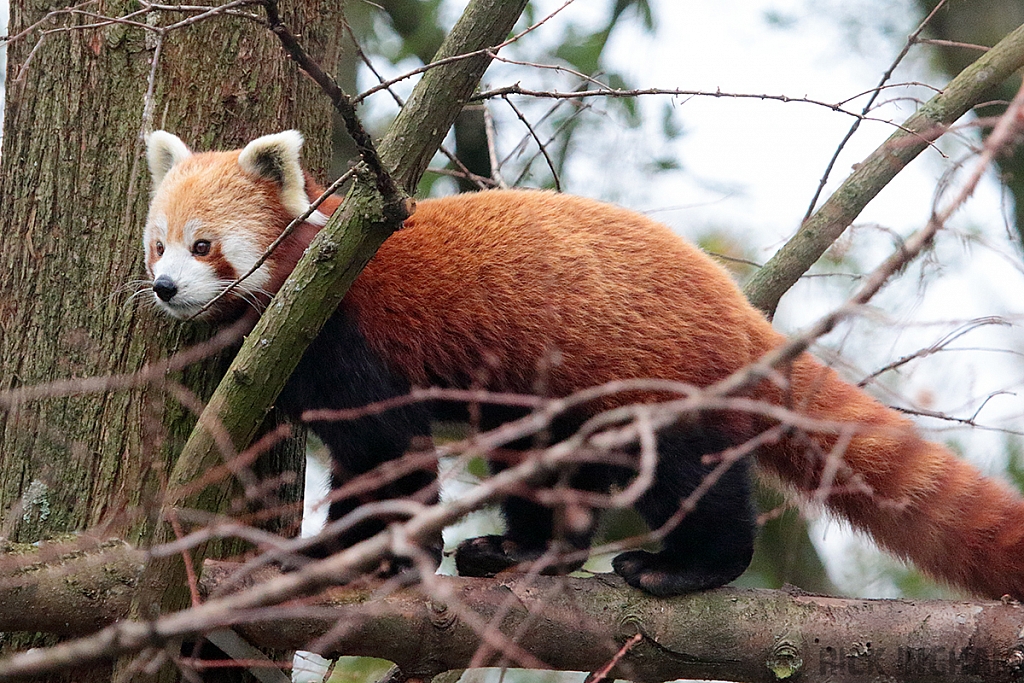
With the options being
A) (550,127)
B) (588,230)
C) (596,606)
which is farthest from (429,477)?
(550,127)

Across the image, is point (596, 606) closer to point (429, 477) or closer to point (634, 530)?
point (429, 477)

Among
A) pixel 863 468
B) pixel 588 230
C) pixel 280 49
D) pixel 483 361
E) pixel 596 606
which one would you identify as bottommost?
pixel 596 606

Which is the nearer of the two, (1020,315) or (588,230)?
(1020,315)

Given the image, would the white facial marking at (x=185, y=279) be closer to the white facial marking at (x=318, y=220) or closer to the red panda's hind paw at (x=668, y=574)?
the white facial marking at (x=318, y=220)

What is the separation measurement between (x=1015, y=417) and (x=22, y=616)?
8.42 ft

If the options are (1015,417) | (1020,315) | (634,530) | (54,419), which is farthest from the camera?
(634,530)

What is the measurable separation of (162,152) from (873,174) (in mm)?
2640

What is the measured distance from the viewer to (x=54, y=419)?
10.2ft

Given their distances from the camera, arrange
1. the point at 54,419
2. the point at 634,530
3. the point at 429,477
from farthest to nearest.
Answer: the point at 634,530 < the point at 429,477 < the point at 54,419

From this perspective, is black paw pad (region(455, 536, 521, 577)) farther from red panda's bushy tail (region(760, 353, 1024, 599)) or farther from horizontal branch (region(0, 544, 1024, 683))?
red panda's bushy tail (region(760, 353, 1024, 599))

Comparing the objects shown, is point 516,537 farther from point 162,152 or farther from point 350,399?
point 162,152

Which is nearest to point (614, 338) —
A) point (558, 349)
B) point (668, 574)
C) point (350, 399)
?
point (558, 349)

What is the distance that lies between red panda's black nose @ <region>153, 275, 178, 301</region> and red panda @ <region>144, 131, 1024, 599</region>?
0.53 ft

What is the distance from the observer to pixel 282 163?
3344mm
